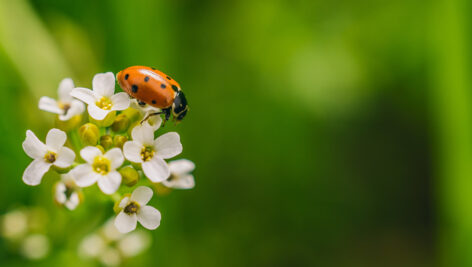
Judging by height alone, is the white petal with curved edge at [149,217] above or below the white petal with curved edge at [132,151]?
below

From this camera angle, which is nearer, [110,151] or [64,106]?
[110,151]

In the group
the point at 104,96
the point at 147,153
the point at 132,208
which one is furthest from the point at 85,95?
the point at 132,208

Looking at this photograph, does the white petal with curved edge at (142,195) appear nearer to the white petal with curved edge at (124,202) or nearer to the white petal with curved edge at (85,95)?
the white petal with curved edge at (124,202)

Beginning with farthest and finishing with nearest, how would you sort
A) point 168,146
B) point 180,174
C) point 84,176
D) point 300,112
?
point 300,112 → point 180,174 → point 168,146 → point 84,176

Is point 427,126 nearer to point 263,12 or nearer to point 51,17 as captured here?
point 263,12

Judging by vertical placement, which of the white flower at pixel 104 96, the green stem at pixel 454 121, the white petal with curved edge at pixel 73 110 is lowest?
the green stem at pixel 454 121

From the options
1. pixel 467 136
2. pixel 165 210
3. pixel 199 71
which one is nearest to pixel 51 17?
pixel 199 71

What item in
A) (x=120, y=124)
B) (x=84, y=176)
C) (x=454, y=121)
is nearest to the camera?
(x=84, y=176)

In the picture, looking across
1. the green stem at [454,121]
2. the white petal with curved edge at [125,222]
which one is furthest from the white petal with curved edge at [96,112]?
the green stem at [454,121]

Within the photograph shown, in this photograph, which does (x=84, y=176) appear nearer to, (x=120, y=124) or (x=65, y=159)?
(x=65, y=159)
